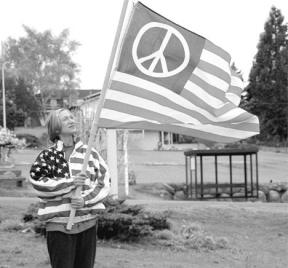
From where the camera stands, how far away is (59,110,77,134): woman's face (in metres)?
4.08

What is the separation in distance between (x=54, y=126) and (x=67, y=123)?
4.1 inches

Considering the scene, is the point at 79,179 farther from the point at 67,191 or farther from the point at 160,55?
the point at 160,55

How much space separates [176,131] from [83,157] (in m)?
0.91

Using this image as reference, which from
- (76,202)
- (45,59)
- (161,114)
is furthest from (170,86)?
(45,59)

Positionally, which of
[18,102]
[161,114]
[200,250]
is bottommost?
[200,250]

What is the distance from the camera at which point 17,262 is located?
6074 mm

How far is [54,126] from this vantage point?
411cm

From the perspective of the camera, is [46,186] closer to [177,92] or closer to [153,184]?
[177,92]

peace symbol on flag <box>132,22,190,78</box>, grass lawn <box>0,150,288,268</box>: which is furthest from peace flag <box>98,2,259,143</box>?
grass lawn <box>0,150,288,268</box>

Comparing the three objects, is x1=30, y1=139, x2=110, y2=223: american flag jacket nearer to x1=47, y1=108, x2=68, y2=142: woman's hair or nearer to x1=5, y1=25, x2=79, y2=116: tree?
x1=47, y1=108, x2=68, y2=142: woman's hair

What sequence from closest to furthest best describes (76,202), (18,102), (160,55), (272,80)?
(76,202) < (160,55) < (272,80) < (18,102)

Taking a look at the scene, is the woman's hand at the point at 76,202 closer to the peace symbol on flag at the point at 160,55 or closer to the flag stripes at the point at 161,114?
the flag stripes at the point at 161,114

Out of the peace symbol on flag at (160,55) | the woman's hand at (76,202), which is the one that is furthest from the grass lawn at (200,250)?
the peace symbol on flag at (160,55)

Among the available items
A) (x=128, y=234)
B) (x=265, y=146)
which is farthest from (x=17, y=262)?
(x=265, y=146)
